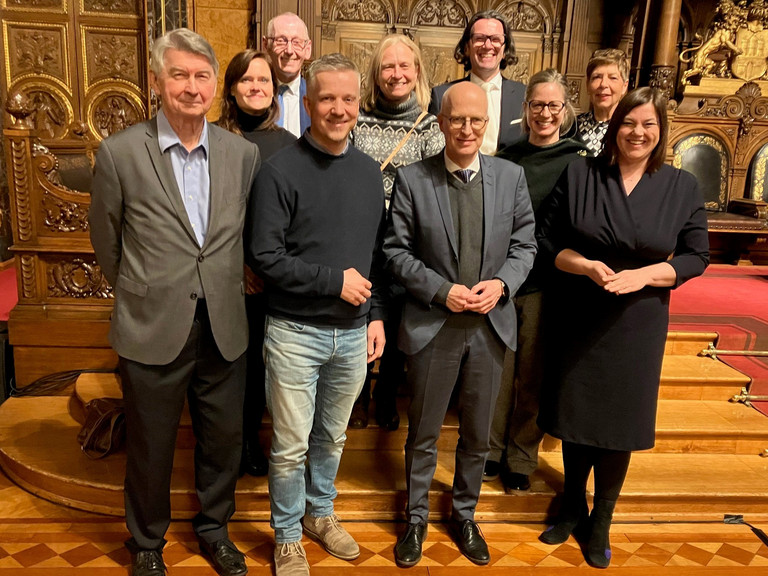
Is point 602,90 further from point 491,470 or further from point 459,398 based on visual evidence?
point 491,470

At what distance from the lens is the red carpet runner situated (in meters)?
3.44

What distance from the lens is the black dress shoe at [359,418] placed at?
9.11ft

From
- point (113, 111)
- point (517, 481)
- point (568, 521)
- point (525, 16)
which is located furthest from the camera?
point (113, 111)

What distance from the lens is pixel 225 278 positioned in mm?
1922

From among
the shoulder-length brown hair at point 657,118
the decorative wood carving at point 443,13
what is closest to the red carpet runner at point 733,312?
the shoulder-length brown hair at point 657,118

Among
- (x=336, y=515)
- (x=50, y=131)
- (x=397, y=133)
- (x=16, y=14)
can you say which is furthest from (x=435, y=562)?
(x=16, y=14)

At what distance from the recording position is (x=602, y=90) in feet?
7.68

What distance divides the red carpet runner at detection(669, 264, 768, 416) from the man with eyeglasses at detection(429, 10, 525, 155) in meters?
1.77

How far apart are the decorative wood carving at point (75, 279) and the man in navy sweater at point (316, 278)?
2.05 m

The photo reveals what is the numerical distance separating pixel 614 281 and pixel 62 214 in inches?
117

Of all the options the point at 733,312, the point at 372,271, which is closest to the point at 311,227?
the point at 372,271

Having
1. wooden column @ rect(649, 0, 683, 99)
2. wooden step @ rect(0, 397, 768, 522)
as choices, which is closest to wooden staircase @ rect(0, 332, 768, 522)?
wooden step @ rect(0, 397, 768, 522)

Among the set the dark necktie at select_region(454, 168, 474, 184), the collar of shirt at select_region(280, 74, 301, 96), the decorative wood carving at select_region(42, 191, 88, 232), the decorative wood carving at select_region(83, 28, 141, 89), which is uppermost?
the decorative wood carving at select_region(83, 28, 141, 89)

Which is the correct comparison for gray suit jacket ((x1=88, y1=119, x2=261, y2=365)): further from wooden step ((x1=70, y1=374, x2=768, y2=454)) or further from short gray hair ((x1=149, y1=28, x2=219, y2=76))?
wooden step ((x1=70, y1=374, x2=768, y2=454))
